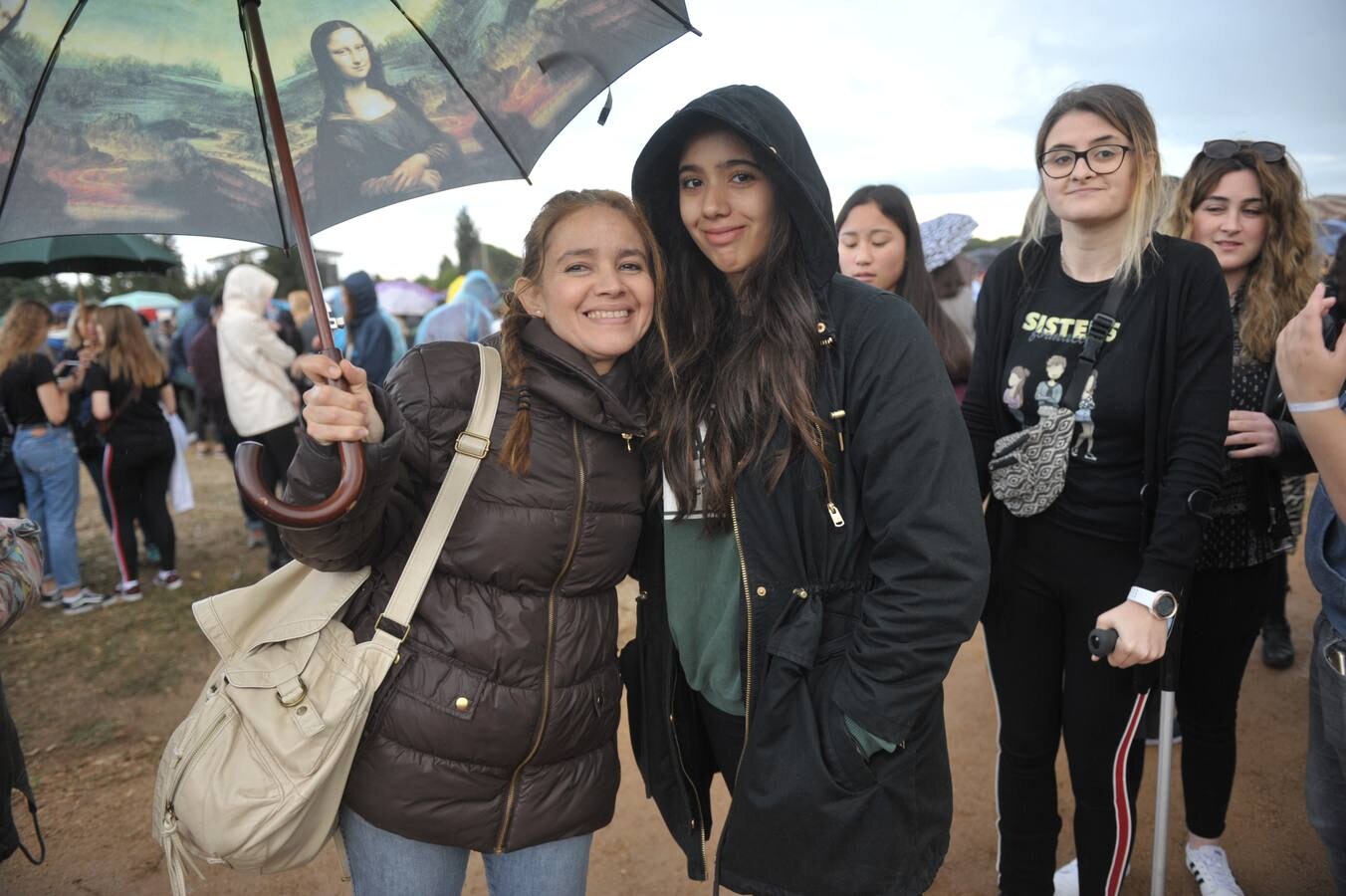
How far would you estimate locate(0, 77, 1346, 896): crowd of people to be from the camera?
167 centimetres

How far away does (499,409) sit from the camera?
185 centimetres

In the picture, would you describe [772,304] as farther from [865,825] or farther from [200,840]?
[200,840]

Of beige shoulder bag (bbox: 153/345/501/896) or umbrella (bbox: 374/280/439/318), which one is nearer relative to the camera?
beige shoulder bag (bbox: 153/345/501/896)

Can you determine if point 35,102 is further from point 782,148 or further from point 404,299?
point 404,299

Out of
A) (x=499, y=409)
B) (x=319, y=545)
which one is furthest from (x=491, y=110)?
(x=319, y=545)

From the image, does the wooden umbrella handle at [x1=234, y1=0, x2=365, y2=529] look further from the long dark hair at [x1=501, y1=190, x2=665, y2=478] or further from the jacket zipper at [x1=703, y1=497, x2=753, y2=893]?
the jacket zipper at [x1=703, y1=497, x2=753, y2=893]

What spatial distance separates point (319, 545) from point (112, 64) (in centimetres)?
105

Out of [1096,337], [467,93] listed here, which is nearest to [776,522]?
[1096,337]

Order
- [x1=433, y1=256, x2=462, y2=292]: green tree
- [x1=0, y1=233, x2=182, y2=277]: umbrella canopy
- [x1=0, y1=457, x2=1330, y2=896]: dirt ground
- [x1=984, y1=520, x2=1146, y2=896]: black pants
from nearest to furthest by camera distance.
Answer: [x1=984, y1=520, x2=1146, y2=896]: black pants < [x1=0, y1=457, x2=1330, y2=896]: dirt ground < [x1=0, y1=233, x2=182, y2=277]: umbrella canopy < [x1=433, y1=256, x2=462, y2=292]: green tree

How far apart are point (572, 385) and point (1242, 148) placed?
8.14 feet

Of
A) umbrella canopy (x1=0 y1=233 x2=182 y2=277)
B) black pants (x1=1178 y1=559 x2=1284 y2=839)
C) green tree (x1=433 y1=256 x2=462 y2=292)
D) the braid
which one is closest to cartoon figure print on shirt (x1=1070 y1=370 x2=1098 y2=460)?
black pants (x1=1178 y1=559 x2=1284 y2=839)

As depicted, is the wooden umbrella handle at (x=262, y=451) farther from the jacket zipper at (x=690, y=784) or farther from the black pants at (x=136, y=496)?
the black pants at (x=136, y=496)

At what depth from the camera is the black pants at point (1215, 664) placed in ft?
8.64

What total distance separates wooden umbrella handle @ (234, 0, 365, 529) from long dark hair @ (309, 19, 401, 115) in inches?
5.5
